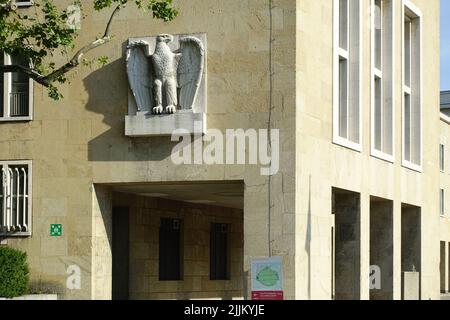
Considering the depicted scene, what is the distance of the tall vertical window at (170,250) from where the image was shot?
107ft

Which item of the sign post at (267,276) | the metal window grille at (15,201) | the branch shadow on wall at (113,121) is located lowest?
the sign post at (267,276)

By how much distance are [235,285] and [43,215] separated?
11.3m

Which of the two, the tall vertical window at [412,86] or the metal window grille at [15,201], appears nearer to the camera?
the metal window grille at [15,201]

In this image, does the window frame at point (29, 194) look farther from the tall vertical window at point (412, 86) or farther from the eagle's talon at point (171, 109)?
the tall vertical window at point (412, 86)

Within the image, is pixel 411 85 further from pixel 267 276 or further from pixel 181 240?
pixel 267 276

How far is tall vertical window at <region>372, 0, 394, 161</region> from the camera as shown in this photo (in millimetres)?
33438

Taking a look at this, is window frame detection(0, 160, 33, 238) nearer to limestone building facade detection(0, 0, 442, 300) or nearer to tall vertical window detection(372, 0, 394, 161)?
limestone building facade detection(0, 0, 442, 300)

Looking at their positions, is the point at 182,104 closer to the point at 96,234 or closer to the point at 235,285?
the point at 96,234

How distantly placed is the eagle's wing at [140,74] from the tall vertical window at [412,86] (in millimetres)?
12133

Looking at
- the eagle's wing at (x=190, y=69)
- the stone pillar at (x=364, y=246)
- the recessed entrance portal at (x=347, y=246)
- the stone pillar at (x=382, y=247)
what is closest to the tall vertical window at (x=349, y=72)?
the recessed entrance portal at (x=347, y=246)

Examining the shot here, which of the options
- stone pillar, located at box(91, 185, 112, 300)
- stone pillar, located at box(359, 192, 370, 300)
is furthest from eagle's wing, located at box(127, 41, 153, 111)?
stone pillar, located at box(359, 192, 370, 300)

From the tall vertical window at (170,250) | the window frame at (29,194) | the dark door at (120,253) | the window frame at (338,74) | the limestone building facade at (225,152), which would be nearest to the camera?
the limestone building facade at (225,152)

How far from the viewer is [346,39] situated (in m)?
30.4

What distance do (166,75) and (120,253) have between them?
6.68 meters
